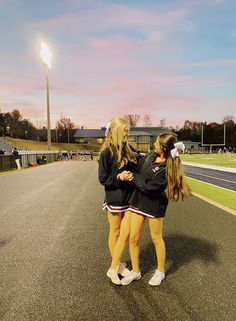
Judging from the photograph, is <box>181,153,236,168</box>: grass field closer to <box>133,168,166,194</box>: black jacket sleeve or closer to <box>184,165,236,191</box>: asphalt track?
<box>184,165,236,191</box>: asphalt track

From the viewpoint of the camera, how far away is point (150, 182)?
175 inches

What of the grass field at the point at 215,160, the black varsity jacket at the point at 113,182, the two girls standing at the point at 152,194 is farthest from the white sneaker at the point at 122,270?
the grass field at the point at 215,160

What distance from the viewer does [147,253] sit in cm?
589

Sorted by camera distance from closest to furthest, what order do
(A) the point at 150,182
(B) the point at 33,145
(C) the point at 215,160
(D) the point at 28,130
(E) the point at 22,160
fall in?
(A) the point at 150,182 < (E) the point at 22,160 < (C) the point at 215,160 < (B) the point at 33,145 < (D) the point at 28,130

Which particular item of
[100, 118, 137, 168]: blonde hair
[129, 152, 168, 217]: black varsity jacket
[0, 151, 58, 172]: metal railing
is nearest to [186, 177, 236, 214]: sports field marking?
[129, 152, 168, 217]: black varsity jacket

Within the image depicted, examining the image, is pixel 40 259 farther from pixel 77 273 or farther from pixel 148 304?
pixel 148 304

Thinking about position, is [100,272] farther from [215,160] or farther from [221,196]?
[215,160]

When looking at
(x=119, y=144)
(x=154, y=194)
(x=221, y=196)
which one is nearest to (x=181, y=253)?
(x=154, y=194)

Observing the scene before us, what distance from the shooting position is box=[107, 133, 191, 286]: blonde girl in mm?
4508

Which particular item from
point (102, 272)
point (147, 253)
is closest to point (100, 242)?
point (147, 253)

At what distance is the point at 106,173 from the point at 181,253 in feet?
6.94

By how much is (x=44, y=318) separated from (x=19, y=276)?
1337 mm

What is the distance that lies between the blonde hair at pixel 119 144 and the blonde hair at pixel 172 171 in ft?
1.30

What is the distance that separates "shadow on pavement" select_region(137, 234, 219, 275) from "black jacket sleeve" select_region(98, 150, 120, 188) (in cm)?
129
